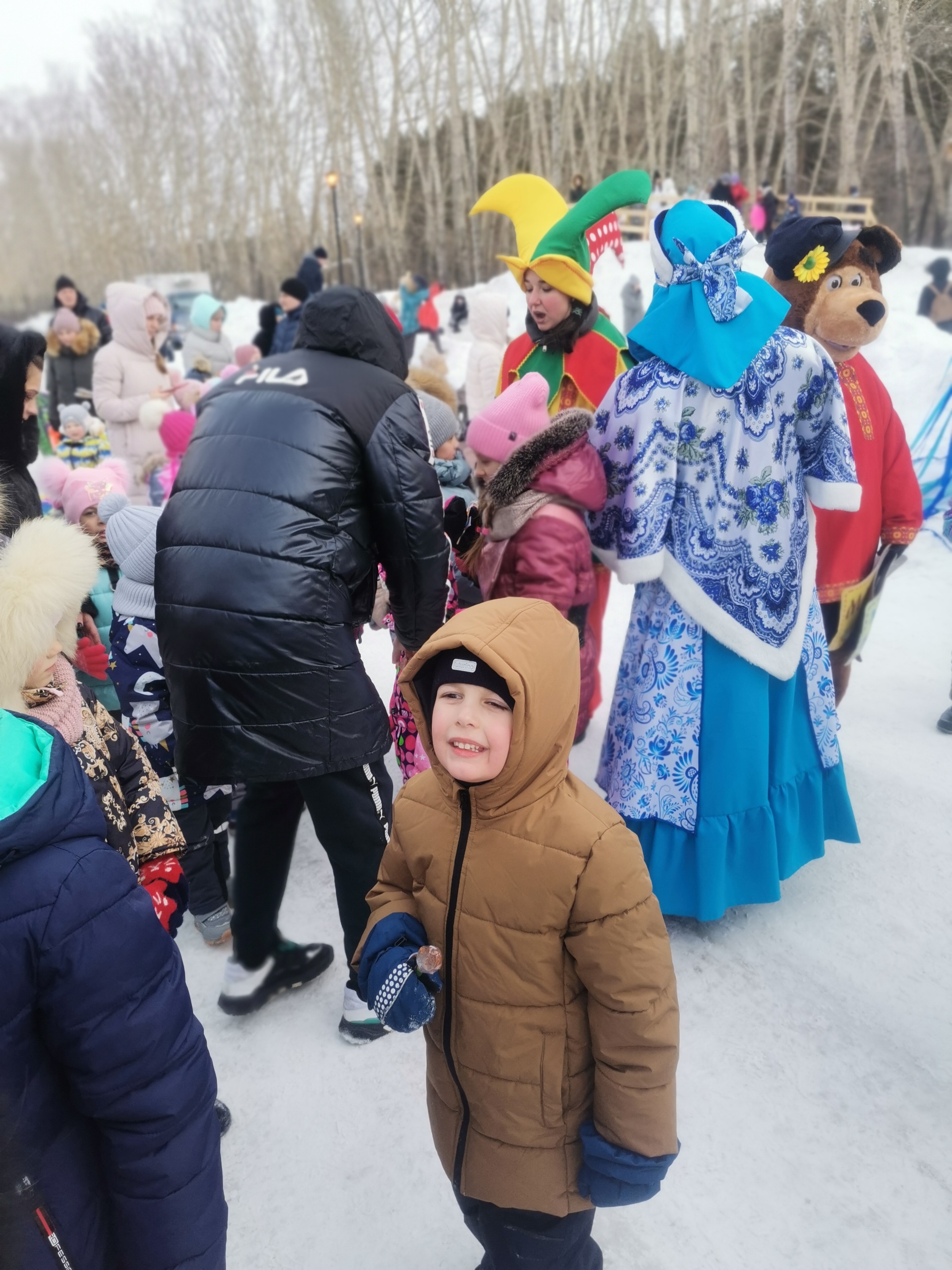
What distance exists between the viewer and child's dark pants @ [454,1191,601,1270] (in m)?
1.38

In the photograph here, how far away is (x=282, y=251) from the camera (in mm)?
29766

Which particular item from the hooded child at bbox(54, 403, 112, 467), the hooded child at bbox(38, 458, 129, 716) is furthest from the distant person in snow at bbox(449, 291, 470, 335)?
the hooded child at bbox(38, 458, 129, 716)

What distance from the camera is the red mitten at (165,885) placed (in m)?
1.68

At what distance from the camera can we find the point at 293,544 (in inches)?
71.0

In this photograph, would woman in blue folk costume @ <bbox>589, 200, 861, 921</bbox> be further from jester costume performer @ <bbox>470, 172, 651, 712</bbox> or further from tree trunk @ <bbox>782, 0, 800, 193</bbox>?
tree trunk @ <bbox>782, 0, 800, 193</bbox>

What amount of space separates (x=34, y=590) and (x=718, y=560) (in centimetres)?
171

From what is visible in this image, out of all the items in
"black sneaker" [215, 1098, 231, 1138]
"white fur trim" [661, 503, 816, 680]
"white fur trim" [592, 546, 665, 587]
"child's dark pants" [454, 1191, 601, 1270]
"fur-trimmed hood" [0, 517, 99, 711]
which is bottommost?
"black sneaker" [215, 1098, 231, 1138]

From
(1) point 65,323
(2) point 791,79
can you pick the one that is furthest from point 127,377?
(2) point 791,79

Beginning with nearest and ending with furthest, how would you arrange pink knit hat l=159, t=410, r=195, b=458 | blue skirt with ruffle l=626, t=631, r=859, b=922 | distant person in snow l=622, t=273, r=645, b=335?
blue skirt with ruffle l=626, t=631, r=859, b=922 < pink knit hat l=159, t=410, r=195, b=458 < distant person in snow l=622, t=273, r=645, b=335

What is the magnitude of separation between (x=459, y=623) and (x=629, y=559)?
4.00 ft

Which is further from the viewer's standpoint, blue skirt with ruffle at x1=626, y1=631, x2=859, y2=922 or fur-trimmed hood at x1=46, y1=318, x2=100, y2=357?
fur-trimmed hood at x1=46, y1=318, x2=100, y2=357

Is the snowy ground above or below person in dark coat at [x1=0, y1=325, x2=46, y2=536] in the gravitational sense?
below

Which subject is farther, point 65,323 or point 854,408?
point 65,323

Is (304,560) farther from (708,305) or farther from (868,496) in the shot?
(868,496)
